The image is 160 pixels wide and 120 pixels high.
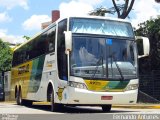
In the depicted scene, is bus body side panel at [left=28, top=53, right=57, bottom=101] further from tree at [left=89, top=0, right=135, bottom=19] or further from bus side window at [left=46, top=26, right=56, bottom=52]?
tree at [left=89, top=0, right=135, bottom=19]

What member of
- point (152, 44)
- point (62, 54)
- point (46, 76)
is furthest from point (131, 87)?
point (152, 44)

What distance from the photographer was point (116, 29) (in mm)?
16812

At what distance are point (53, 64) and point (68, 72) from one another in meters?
1.82

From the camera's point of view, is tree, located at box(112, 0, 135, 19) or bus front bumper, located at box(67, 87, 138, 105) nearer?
bus front bumper, located at box(67, 87, 138, 105)

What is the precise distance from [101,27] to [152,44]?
18254 mm

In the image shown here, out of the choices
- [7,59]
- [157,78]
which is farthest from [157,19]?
[7,59]

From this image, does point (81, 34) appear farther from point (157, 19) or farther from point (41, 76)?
point (157, 19)

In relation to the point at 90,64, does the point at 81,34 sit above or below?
above

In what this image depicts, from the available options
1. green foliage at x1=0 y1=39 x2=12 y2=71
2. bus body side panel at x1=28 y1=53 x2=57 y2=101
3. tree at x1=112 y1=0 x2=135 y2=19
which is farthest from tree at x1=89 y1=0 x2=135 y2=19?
green foliage at x1=0 y1=39 x2=12 y2=71

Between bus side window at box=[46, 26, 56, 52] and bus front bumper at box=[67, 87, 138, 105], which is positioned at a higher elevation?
bus side window at box=[46, 26, 56, 52]

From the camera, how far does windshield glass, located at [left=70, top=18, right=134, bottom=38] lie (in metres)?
16.3

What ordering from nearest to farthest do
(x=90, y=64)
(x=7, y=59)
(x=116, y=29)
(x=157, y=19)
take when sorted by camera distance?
(x=90, y=64), (x=116, y=29), (x=157, y=19), (x=7, y=59)

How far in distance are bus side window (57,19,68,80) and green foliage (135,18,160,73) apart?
58.9ft

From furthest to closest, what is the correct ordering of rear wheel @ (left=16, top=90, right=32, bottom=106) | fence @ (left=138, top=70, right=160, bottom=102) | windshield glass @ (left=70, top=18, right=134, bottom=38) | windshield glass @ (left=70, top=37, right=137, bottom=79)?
fence @ (left=138, top=70, right=160, bottom=102), rear wheel @ (left=16, top=90, right=32, bottom=106), windshield glass @ (left=70, top=18, right=134, bottom=38), windshield glass @ (left=70, top=37, right=137, bottom=79)
